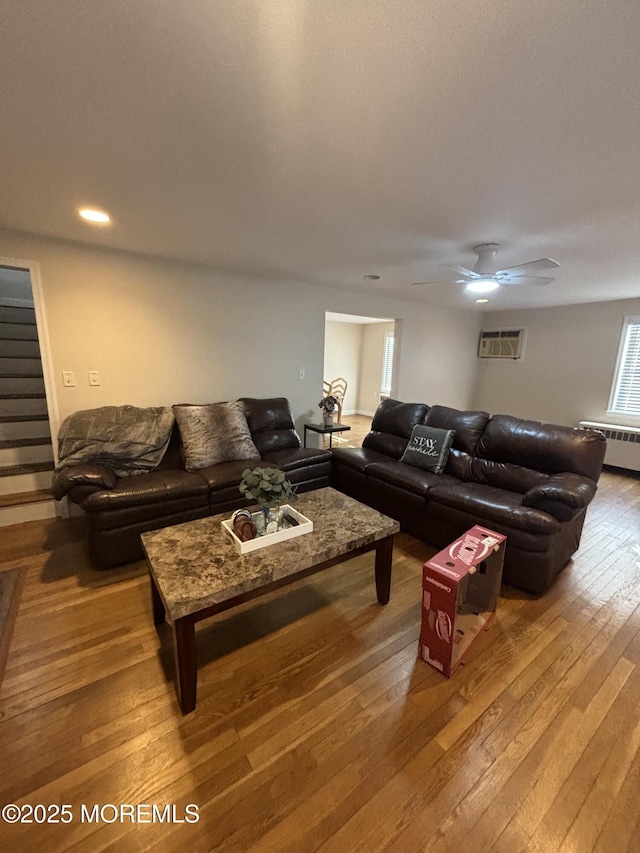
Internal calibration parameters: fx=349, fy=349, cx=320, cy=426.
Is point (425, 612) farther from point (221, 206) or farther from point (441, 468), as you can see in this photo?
point (221, 206)

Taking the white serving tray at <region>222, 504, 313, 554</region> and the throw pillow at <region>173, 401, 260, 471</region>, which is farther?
the throw pillow at <region>173, 401, 260, 471</region>

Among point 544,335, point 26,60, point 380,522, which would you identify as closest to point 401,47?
point 26,60

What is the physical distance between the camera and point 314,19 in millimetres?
920

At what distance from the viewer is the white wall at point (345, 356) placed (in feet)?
25.1

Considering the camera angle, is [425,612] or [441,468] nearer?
[425,612]

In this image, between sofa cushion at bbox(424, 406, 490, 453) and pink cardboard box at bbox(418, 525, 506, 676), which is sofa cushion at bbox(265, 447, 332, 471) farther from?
pink cardboard box at bbox(418, 525, 506, 676)

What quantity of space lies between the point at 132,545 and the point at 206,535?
935 millimetres

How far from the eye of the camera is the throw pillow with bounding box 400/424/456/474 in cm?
300

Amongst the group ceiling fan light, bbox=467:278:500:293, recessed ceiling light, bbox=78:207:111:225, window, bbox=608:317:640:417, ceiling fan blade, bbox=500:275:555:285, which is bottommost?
window, bbox=608:317:640:417

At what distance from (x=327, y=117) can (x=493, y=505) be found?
7.36 feet

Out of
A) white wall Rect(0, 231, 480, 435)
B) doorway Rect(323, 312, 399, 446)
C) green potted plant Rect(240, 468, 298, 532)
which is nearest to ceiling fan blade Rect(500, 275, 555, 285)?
white wall Rect(0, 231, 480, 435)

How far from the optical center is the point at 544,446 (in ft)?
8.64

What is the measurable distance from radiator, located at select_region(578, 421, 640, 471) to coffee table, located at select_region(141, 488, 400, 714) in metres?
4.49

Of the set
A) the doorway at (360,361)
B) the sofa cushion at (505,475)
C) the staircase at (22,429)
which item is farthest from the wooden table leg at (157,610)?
the doorway at (360,361)
